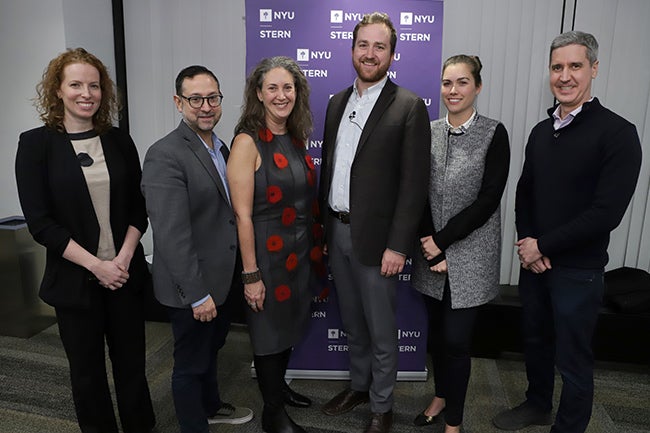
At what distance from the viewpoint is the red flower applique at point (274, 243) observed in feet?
6.36

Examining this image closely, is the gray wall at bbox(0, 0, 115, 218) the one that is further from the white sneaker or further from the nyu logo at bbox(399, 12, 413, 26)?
the white sneaker

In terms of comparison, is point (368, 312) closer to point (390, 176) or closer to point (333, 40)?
point (390, 176)

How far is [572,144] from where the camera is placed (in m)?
1.84

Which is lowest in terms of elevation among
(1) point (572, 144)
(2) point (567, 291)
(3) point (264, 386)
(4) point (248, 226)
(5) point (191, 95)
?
(3) point (264, 386)

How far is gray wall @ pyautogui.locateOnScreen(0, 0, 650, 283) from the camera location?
3012mm

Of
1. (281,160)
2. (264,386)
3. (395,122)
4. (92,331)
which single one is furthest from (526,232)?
(92,331)

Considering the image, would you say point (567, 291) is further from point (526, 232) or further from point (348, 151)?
point (348, 151)

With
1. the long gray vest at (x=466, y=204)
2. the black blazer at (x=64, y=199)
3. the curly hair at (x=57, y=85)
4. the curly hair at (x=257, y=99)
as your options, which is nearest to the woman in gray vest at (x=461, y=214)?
the long gray vest at (x=466, y=204)

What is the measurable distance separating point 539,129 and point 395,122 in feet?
2.05

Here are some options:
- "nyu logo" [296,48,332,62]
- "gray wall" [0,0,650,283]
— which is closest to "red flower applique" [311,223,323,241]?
"nyu logo" [296,48,332,62]

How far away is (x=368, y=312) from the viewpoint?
2125mm

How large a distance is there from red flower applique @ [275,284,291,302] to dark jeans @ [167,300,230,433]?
8.6 inches

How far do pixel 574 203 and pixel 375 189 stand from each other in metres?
0.75

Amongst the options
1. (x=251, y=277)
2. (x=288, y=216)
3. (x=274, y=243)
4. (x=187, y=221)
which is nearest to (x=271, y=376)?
(x=251, y=277)
